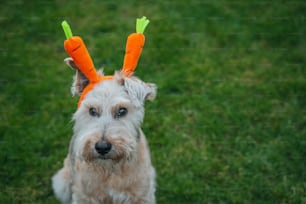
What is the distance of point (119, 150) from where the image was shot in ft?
10.7

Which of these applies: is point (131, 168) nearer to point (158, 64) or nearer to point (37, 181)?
point (37, 181)

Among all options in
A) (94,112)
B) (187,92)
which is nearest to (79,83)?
(94,112)

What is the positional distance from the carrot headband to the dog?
0.07 m

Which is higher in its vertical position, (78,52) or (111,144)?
(78,52)

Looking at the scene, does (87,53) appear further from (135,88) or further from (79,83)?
(135,88)

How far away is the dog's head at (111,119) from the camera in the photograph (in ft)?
10.7

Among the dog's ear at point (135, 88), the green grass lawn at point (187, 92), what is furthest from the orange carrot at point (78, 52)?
the green grass lawn at point (187, 92)

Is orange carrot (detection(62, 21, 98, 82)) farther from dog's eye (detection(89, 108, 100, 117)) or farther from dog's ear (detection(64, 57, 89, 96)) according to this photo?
dog's eye (detection(89, 108, 100, 117))

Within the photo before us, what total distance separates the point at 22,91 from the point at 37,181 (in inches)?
53.7

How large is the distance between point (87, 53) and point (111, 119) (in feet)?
1.79

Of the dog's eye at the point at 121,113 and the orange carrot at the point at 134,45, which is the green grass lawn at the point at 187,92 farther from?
the orange carrot at the point at 134,45

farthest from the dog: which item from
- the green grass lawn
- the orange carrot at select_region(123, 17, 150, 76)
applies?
the green grass lawn

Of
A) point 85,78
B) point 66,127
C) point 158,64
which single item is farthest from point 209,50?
point 85,78

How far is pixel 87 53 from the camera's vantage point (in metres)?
3.37
